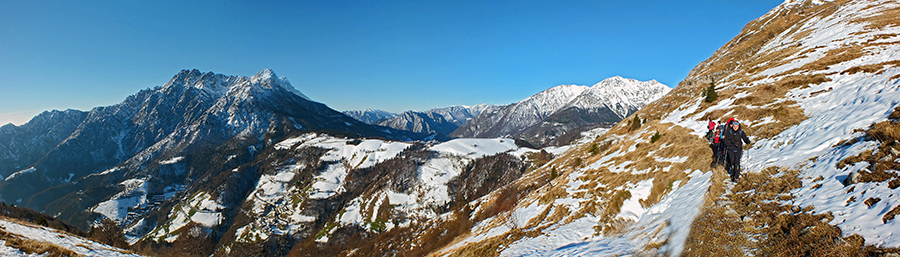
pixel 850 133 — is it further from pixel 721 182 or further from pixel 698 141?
pixel 698 141

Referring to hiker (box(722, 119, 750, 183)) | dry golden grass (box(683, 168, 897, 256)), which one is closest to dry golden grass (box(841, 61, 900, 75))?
hiker (box(722, 119, 750, 183))

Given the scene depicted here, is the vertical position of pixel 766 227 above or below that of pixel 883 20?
below

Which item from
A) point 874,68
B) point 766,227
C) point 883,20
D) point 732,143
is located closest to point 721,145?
point 732,143

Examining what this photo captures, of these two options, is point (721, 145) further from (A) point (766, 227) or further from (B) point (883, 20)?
(B) point (883, 20)

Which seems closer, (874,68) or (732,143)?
(732,143)

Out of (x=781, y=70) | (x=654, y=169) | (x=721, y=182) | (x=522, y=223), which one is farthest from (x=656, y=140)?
(x=781, y=70)

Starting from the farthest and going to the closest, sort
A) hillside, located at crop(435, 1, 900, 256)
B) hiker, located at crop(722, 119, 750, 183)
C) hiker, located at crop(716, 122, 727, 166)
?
hiker, located at crop(716, 122, 727, 166) < hiker, located at crop(722, 119, 750, 183) < hillside, located at crop(435, 1, 900, 256)

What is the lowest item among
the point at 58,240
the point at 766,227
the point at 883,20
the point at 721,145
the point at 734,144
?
the point at 766,227

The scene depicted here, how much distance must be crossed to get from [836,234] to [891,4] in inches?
4257

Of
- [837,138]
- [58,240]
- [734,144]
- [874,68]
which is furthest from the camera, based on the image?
[874,68]

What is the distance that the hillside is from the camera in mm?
9609

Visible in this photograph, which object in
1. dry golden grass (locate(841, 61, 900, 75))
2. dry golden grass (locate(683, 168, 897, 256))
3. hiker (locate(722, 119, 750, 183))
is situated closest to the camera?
dry golden grass (locate(683, 168, 897, 256))

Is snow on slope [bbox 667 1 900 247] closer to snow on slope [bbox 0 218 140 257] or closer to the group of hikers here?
the group of hikers

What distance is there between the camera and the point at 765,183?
14406 millimetres
